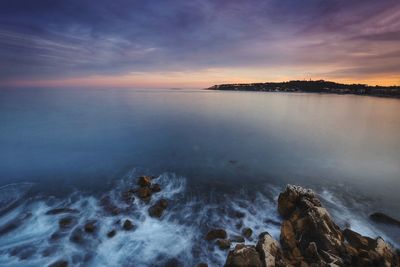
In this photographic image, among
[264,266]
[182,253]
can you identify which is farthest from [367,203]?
[182,253]

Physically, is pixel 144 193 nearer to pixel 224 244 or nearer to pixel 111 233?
pixel 111 233

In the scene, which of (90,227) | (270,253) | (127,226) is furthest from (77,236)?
(270,253)

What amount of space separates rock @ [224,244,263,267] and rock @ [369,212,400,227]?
7.50 m

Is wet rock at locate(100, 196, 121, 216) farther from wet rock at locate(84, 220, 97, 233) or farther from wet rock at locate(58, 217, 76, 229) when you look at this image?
wet rock at locate(58, 217, 76, 229)

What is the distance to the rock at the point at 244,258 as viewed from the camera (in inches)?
246

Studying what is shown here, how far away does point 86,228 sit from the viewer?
29.3 ft

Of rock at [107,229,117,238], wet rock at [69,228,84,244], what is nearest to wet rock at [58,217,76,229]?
wet rock at [69,228,84,244]

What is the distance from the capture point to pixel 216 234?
341 inches

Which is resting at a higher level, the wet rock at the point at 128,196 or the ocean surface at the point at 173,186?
the wet rock at the point at 128,196

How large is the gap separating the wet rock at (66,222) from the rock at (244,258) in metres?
7.20

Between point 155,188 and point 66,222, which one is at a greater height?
point 155,188

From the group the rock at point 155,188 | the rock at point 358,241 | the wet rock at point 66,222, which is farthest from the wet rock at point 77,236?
the rock at point 358,241

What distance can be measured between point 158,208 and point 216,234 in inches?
128

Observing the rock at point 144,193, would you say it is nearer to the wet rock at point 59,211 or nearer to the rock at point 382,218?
the wet rock at point 59,211
